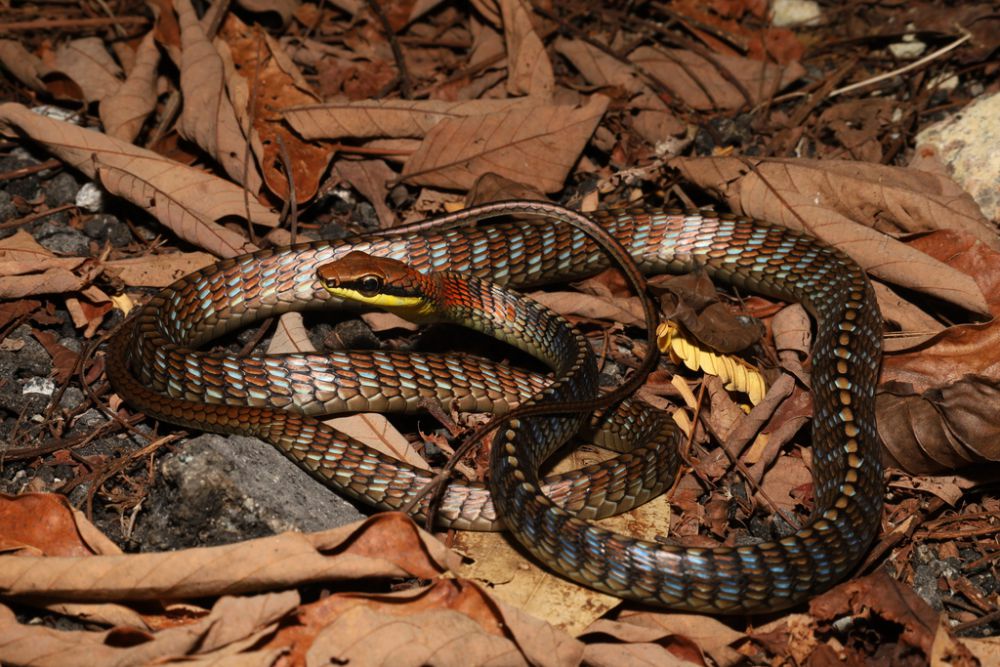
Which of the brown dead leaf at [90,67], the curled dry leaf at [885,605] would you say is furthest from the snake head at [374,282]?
the brown dead leaf at [90,67]

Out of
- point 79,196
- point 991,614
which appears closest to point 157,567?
point 79,196

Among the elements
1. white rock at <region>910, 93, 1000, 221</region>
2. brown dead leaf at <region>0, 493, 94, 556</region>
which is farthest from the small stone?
white rock at <region>910, 93, 1000, 221</region>

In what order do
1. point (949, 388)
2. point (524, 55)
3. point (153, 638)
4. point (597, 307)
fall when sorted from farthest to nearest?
point (524, 55) → point (597, 307) → point (949, 388) → point (153, 638)

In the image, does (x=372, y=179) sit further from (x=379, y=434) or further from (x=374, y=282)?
(x=379, y=434)

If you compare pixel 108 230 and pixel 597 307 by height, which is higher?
pixel 108 230

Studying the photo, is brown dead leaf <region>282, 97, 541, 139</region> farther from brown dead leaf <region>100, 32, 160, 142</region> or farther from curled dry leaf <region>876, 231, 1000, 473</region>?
curled dry leaf <region>876, 231, 1000, 473</region>

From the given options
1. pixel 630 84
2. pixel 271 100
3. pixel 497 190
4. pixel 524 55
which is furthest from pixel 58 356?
pixel 630 84

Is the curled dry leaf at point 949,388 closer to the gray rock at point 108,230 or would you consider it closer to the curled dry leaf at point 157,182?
the curled dry leaf at point 157,182
